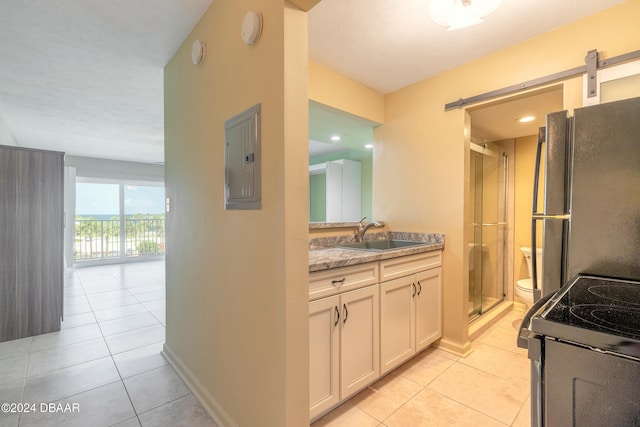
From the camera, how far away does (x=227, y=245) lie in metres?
1.49

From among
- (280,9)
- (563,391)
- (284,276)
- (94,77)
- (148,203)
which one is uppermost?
(94,77)

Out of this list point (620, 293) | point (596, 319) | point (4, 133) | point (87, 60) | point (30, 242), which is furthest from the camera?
point (4, 133)

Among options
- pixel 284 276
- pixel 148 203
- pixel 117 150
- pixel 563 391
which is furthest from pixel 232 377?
pixel 148 203

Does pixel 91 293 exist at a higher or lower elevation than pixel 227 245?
lower

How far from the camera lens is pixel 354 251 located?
204 centimetres

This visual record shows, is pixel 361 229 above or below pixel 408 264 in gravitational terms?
above

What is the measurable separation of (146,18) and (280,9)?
115cm

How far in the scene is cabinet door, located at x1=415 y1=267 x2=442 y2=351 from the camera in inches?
83.8

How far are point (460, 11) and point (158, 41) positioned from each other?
6.35ft

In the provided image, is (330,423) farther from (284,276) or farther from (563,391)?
(563,391)

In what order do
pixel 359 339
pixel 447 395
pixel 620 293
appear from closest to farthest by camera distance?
pixel 620 293, pixel 359 339, pixel 447 395

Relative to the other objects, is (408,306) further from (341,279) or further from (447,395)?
(341,279)

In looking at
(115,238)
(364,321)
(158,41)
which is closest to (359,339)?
(364,321)

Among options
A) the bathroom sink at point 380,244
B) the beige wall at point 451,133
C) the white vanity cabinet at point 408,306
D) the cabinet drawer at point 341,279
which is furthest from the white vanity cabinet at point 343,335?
the beige wall at point 451,133
